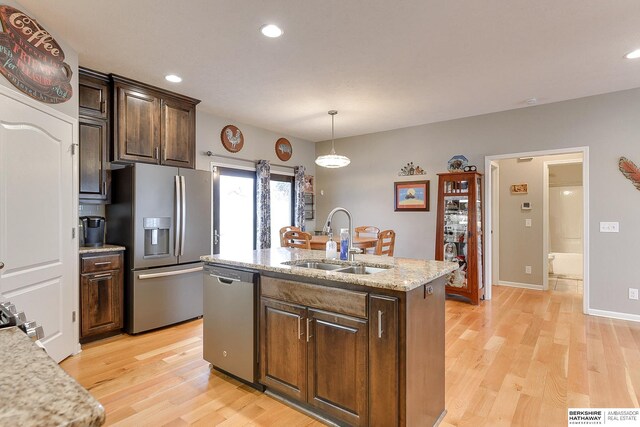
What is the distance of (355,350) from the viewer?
1.88 metres

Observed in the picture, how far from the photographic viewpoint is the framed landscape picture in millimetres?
5410

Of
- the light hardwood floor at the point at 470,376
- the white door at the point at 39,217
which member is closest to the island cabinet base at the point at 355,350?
the light hardwood floor at the point at 470,376

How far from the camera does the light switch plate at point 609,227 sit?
3.97 m

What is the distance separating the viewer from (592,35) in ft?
8.84

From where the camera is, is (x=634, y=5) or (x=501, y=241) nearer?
(x=634, y=5)

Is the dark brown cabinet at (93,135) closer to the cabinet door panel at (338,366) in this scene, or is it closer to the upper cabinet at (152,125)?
the upper cabinet at (152,125)

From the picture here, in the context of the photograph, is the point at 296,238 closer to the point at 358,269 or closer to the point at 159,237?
the point at 159,237

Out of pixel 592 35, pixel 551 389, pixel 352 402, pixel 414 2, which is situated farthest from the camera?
pixel 592 35

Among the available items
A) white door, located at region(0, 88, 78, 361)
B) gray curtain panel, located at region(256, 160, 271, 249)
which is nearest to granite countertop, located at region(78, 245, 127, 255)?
white door, located at region(0, 88, 78, 361)

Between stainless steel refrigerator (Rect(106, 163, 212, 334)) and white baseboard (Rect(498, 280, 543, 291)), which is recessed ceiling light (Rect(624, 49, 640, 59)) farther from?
stainless steel refrigerator (Rect(106, 163, 212, 334))

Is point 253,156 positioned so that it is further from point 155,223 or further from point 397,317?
point 397,317

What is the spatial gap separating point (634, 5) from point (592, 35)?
0.39m

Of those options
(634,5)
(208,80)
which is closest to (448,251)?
(634,5)

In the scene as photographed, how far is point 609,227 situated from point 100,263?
223 inches
